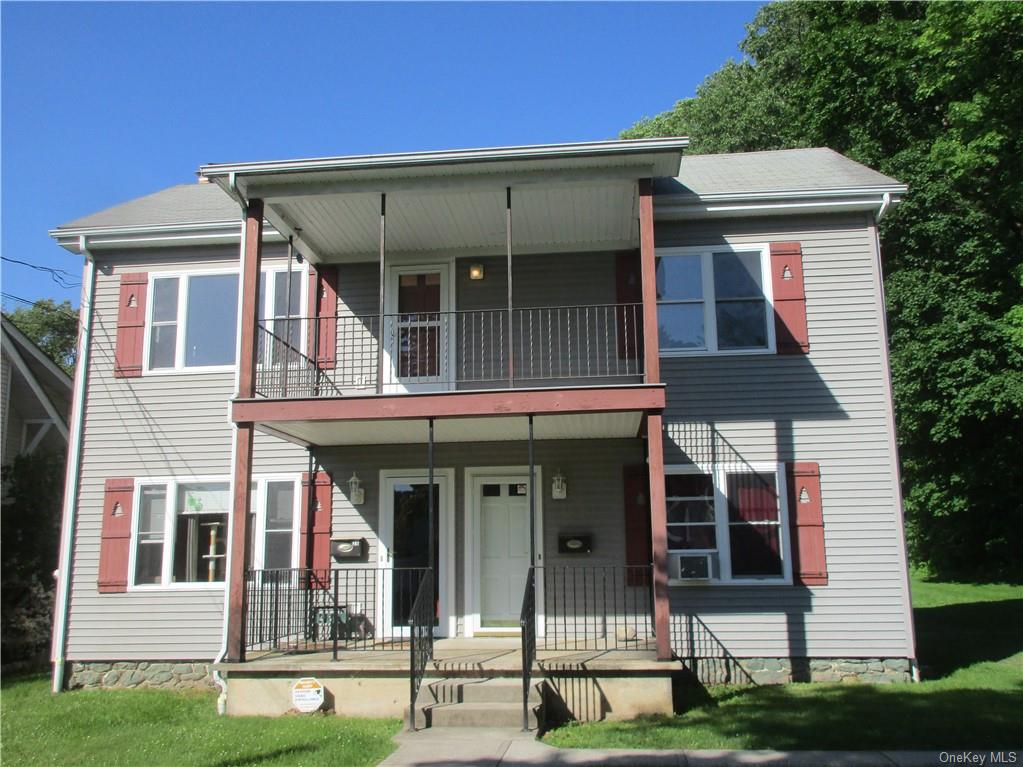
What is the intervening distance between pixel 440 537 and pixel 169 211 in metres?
6.22

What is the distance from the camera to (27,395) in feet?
44.6

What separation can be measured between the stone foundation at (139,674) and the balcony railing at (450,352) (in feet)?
11.8

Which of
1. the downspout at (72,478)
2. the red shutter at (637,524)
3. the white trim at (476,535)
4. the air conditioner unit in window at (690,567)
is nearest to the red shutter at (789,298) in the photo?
the red shutter at (637,524)

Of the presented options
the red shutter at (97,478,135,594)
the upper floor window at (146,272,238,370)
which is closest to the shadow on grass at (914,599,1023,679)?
the upper floor window at (146,272,238,370)

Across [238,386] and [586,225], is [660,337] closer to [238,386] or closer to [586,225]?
[586,225]

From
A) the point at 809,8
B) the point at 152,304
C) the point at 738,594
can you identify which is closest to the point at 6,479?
the point at 152,304

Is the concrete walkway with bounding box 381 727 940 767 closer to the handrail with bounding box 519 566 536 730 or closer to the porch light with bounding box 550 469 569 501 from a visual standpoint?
the handrail with bounding box 519 566 536 730

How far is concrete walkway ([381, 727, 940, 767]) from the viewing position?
6.43 metres

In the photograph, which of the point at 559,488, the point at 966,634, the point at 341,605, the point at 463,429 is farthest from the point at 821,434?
the point at 341,605

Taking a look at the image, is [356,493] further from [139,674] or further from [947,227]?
Result: [947,227]

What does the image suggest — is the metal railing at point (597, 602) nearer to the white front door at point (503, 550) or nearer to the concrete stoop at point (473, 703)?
the white front door at point (503, 550)

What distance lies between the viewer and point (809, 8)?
22141mm

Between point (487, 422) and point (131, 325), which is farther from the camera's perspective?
point (131, 325)

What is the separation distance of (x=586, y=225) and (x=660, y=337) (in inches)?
67.7
